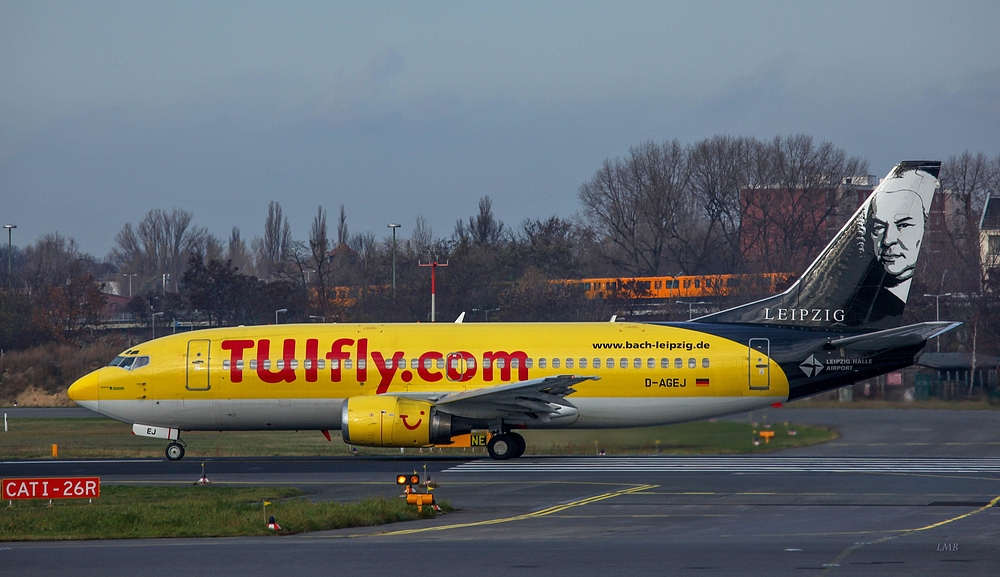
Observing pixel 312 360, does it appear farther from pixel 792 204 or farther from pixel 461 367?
pixel 792 204

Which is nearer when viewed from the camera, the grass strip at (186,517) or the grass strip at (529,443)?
the grass strip at (186,517)

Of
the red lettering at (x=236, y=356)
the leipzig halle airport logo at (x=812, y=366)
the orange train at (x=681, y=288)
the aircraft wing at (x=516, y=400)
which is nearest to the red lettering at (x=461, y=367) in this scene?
the aircraft wing at (x=516, y=400)

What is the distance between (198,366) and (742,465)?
1511 cm

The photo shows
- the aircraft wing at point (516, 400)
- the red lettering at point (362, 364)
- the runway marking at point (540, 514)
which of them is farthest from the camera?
the red lettering at point (362, 364)

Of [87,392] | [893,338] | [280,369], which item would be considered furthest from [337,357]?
[893,338]

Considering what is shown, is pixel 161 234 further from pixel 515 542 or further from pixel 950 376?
pixel 515 542

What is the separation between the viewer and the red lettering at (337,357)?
29438mm

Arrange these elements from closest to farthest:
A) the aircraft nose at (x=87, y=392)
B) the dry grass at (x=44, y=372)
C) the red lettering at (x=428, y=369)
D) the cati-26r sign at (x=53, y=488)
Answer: the cati-26r sign at (x=53, y=488) → the red lettering at (x=428, y=369) → the aircraft nose at (x=87, y=392) → the dry grass at (x=44, y=372)

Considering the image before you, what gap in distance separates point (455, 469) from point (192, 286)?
53947 millimetres

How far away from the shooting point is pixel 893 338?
93.4 feet

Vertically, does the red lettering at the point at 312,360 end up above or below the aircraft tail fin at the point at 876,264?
below

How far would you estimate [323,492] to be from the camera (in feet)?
73.0

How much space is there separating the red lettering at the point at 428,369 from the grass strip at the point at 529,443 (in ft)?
10.5

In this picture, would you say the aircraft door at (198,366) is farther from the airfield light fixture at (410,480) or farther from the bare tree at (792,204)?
the bare tree at (792,204)
